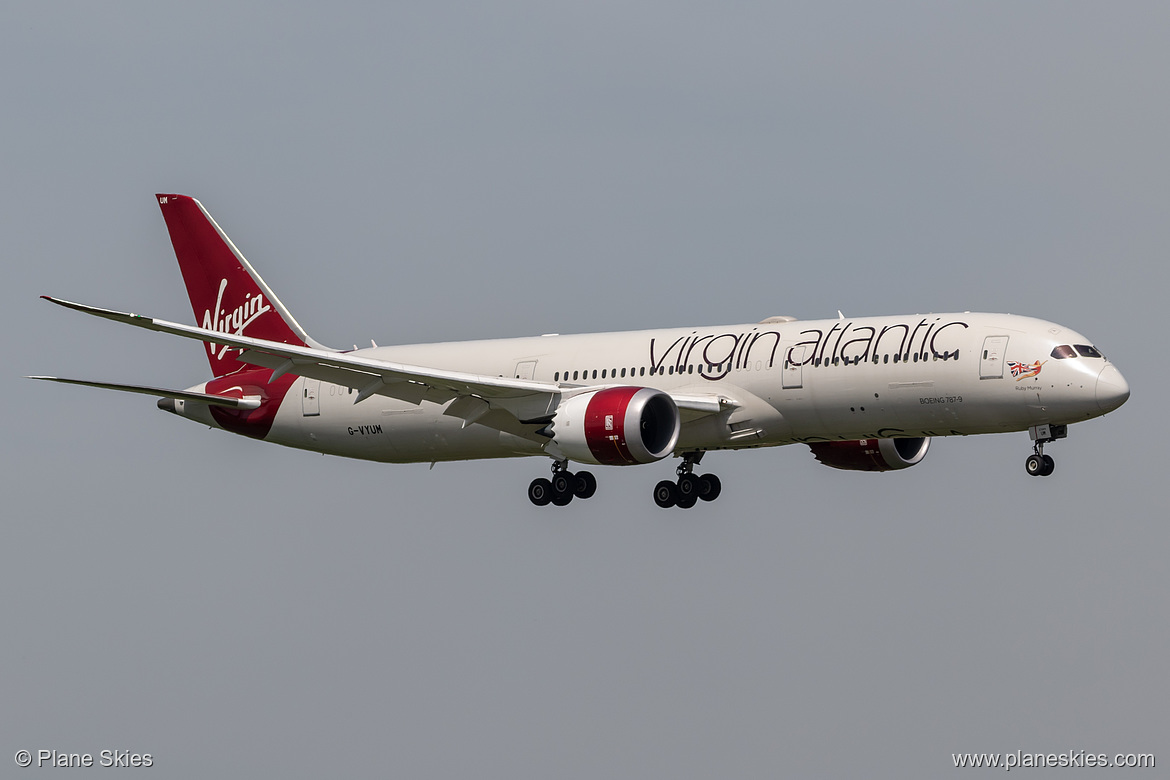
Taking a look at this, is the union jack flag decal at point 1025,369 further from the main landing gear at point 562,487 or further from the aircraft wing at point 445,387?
the main landing gear at point 562,487

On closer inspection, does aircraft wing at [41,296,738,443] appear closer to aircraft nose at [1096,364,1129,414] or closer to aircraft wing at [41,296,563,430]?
aircraft wing at [41,296,563,430]

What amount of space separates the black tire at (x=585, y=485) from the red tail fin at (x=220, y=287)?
37.7 ft

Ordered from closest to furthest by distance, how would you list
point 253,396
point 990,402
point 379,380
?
point 990,402 → point 379,380 → point 253,396

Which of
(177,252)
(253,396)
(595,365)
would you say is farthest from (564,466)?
(177,252)

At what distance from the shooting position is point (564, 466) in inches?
2132

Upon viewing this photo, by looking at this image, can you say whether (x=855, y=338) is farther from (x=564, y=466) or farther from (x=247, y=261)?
(x=247, y=261)

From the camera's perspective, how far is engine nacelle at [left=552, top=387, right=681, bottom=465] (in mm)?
47031

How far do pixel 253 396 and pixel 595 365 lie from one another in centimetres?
1240

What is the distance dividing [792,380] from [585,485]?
8.37 meters

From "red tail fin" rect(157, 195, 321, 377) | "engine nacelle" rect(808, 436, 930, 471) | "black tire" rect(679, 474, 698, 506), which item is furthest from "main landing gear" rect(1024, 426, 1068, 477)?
"red tail fin" rect(157, 195, 321, 377)

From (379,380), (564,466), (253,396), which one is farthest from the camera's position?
(253,396)

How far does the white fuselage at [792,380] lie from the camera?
4625cm

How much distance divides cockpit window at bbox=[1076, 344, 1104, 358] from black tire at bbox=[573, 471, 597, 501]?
15.3 metres

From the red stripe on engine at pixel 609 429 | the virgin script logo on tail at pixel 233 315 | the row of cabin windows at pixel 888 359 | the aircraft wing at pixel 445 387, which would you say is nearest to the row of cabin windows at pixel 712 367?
the row of cabin windows at pixel 888 359
